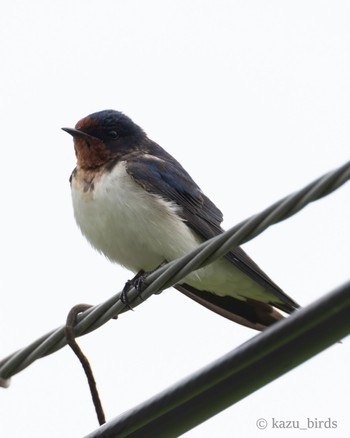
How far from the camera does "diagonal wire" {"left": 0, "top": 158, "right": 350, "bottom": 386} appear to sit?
2.16 metres

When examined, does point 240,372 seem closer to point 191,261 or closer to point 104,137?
point 191,261

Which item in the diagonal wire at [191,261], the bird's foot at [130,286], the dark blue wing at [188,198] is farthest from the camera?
the dark blue wing at [188,198]

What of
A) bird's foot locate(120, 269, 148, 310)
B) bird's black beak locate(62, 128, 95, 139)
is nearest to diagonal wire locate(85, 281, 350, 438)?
bird's foot locate(120, 269, 148, 310)

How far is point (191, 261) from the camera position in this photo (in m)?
2.62

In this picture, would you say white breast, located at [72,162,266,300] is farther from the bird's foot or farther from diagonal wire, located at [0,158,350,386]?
diagonal wire, located at [0,158,350,386]

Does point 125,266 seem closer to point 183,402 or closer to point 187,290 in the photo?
point 187,290

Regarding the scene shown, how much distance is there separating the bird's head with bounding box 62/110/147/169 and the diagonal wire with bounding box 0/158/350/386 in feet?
5.35

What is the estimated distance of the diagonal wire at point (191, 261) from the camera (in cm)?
216

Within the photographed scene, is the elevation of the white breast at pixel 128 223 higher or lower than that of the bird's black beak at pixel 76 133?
lower

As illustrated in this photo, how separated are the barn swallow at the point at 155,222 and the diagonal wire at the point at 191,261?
1.17 m

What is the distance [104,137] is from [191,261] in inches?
93.5

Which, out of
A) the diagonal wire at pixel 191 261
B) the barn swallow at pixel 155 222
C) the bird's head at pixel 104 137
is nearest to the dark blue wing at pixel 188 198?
the barn swallow at pixel 155 222

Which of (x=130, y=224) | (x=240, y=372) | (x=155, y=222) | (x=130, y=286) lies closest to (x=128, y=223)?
(x=130, y=224)

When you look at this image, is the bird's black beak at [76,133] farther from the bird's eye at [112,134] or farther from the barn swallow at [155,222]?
the bird's eye at [112,134]
